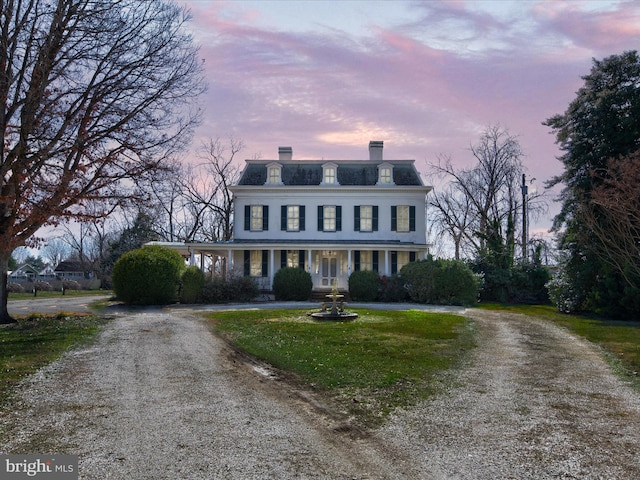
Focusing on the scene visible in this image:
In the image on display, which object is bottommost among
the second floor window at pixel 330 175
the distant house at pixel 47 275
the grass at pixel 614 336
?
the grass at pixel 614 336

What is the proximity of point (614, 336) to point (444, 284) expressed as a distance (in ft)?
34.3

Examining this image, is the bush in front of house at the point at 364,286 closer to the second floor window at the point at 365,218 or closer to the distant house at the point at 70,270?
the second floor window at the point at 365,218

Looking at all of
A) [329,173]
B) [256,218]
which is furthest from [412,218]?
[256,218]

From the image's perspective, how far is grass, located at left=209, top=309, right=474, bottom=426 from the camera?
292 inches

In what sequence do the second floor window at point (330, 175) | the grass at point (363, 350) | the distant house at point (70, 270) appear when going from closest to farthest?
the grass at point (363, 350), the second floor window at point (330, 175), the distant house at point (70, 270)

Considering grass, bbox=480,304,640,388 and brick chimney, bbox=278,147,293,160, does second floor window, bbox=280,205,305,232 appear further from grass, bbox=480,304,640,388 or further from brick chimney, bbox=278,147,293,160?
grass, bbox=480,304,640,388

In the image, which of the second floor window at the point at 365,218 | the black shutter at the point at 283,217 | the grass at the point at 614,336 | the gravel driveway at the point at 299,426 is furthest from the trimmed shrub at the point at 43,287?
the grass at the point at 614,336

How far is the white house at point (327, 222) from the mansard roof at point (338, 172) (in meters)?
0.10

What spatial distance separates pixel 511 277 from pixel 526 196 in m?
9.08

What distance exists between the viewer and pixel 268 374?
28.8ft

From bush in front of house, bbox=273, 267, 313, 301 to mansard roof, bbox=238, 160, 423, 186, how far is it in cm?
715

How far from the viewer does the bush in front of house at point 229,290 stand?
24.5m

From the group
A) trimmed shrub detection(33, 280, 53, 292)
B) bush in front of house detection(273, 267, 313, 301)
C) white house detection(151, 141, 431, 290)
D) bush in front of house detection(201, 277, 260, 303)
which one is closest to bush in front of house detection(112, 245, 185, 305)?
bush in front of house detection(201, 277, 260, 303)

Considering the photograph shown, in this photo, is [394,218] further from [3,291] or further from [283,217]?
[3,291]
